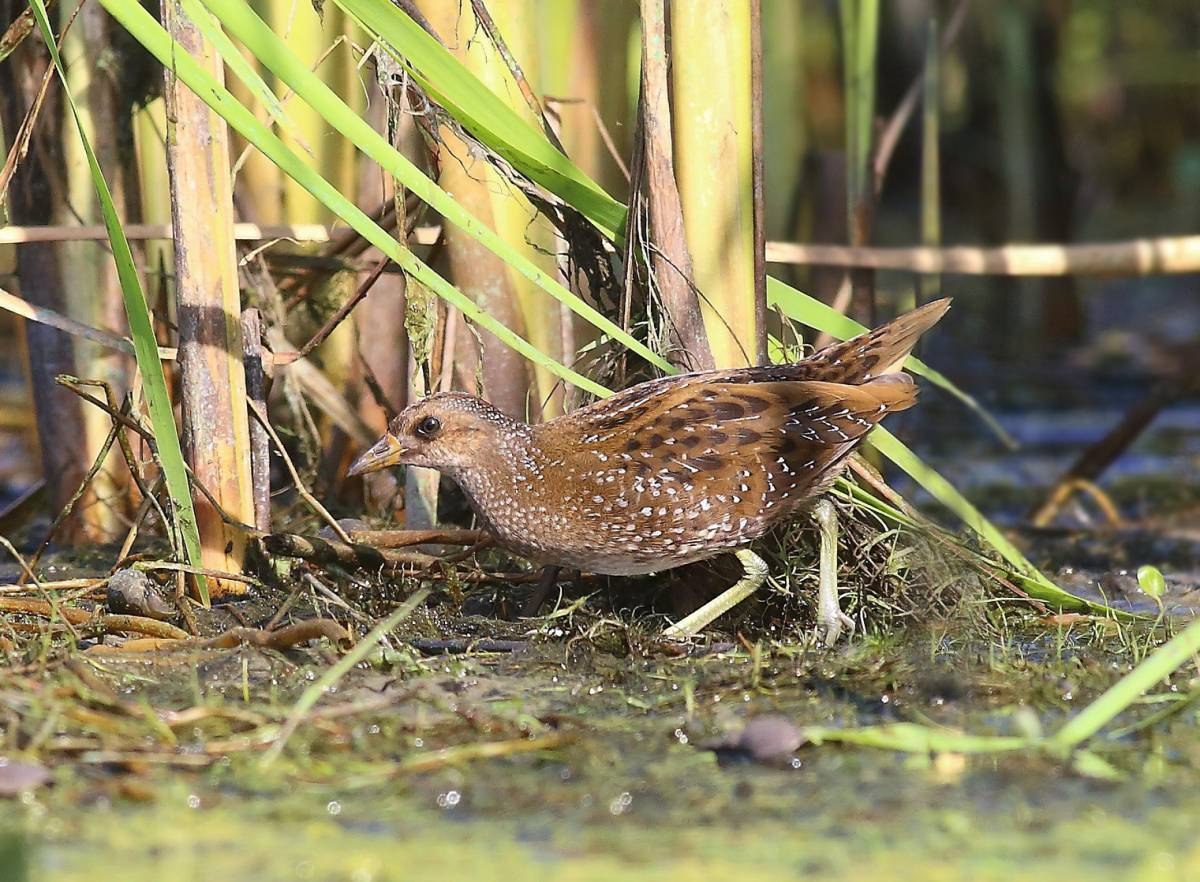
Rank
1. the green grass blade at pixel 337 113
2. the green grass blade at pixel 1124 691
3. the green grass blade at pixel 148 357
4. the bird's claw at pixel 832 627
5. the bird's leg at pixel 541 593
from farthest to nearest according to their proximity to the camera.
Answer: the bird's leg at pixel 541 593 < the bird's claw at pixel 832 627 < the green grass blade at pixel 148 357 < the green grass blade at pixel 337 113 < the green grass blade at pixel 1124 691

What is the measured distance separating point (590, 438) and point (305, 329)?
1.52 m

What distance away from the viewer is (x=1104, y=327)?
29.3ft

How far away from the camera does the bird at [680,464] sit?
3.76 meters

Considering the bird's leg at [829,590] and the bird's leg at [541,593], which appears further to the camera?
the bird's leg at [541,593]

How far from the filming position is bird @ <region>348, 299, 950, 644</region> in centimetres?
376

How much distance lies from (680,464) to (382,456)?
764 mm

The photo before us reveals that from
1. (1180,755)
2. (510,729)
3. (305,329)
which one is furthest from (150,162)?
(1180,755)

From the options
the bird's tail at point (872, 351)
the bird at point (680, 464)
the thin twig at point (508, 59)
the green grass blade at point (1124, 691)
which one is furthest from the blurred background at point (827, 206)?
the green grass blade at point (1124, 691)

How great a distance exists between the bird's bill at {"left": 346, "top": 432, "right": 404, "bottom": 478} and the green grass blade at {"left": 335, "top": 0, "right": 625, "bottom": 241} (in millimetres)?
746

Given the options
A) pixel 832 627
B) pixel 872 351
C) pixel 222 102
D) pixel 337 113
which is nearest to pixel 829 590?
pixel 832 627

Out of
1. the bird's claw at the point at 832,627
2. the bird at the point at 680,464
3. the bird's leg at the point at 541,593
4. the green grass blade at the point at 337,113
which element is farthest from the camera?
the bird's leg at the point at 541,593

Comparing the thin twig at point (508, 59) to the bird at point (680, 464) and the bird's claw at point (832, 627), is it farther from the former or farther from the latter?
the bird's claw at point (832, 627)

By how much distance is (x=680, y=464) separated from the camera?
379 cm

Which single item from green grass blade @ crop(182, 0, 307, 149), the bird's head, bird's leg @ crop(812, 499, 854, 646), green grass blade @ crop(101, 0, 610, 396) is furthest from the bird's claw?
green grass blade @ crop(182, 0, 307, 149)
